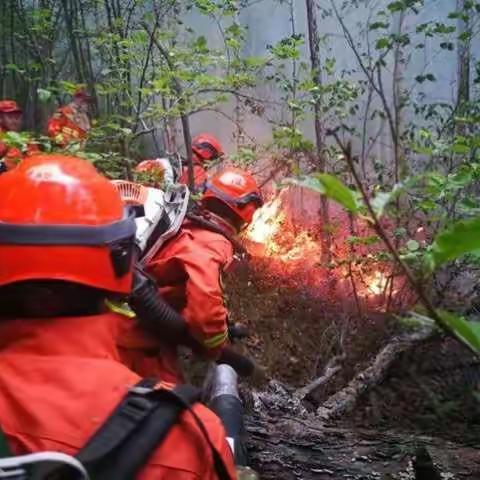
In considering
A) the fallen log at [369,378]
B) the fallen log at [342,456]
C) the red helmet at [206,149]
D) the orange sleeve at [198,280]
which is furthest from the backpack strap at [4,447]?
the red helmet at [206,149]

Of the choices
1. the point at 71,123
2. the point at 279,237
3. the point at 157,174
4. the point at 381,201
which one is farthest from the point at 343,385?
the point at 381,201

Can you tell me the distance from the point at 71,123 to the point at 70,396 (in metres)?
4.07

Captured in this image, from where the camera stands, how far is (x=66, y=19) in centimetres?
754

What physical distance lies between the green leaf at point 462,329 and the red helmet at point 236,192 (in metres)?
2.56

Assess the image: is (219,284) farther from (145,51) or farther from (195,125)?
(195,125)

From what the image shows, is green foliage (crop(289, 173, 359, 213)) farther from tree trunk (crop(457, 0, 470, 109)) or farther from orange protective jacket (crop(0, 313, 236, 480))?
tree trunk (crop(457, 0, 470, 109))

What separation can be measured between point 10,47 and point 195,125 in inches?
98.2

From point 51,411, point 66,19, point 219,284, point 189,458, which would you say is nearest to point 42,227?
point 51,411

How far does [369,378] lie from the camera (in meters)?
5.39

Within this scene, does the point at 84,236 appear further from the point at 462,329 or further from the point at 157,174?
the point at 157,174

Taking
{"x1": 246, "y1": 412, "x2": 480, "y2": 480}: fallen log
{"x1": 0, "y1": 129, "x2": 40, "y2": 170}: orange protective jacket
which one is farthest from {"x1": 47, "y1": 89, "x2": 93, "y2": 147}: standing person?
{"x1": 246, "y1": 412, "x2": 480, "y2": 480}: fallen log

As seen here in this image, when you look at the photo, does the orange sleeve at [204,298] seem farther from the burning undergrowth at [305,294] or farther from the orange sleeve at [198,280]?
the burning undergrowth at [305,294]

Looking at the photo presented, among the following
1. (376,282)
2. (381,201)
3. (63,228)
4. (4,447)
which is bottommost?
(376,282)

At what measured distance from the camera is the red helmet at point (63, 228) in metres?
1.38
